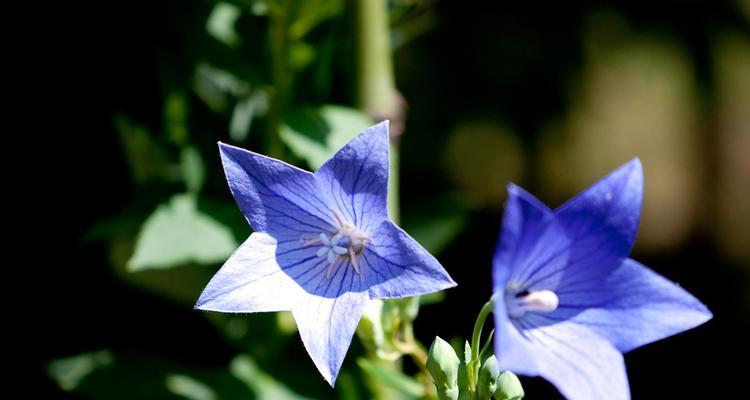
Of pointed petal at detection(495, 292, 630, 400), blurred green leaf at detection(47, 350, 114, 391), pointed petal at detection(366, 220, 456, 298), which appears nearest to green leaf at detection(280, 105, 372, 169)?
pointed petal at detection(366, 220, 456, 298)

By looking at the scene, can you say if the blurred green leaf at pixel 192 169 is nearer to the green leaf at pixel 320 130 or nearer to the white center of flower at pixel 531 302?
the green leaf at pixel 320 130

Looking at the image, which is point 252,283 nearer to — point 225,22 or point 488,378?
point 488,378

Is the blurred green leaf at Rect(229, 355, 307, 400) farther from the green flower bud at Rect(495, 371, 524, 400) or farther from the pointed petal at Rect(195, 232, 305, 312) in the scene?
the green flower bud at Rect(495, 371, 524, 400)

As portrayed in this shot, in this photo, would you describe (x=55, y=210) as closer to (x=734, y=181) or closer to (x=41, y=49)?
(x=41, y=49)

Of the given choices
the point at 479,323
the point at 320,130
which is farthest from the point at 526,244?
the point at 320,130

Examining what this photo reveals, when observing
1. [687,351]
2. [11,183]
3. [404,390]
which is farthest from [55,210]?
[687,351]
